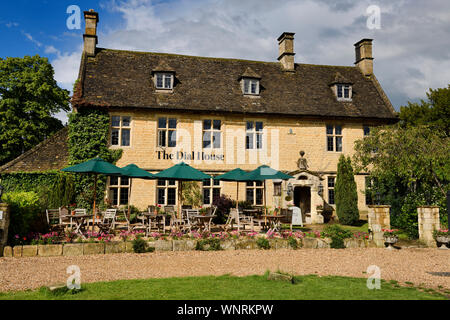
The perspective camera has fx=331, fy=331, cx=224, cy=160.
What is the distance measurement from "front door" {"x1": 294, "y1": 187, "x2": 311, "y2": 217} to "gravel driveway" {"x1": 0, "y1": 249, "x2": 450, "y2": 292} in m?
9.25

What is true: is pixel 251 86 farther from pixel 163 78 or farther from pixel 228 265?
pixel 228 265

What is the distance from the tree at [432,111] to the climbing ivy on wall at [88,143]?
21.3 metres

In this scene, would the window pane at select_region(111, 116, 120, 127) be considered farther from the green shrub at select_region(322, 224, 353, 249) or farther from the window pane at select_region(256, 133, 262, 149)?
the green shrub at select_region(322, 224, 353, 249)

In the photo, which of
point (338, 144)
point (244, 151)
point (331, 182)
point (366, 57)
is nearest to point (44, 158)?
point (244, 151)

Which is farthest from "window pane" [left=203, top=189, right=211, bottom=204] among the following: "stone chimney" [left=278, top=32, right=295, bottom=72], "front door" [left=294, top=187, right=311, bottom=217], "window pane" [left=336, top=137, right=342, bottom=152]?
"stone chimney" [left=278, top=32, right=295, bottom=72]

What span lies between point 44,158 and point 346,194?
1667 cm

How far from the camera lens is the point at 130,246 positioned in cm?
970

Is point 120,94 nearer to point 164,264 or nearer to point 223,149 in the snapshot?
point 223,149

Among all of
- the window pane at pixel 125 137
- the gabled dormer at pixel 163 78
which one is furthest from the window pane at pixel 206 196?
the gabled dormer at pixel 163 78

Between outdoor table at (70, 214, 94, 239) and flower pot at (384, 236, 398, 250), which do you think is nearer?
outdoor table at (70, 214, 94, 239)

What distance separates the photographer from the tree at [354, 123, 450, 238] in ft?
42.2

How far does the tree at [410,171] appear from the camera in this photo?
1286cm

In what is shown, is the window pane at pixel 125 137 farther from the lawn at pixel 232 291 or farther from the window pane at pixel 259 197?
the lawn at pixel 232 291

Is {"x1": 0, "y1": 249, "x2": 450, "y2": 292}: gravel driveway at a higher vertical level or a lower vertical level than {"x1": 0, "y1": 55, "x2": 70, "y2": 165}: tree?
lower
